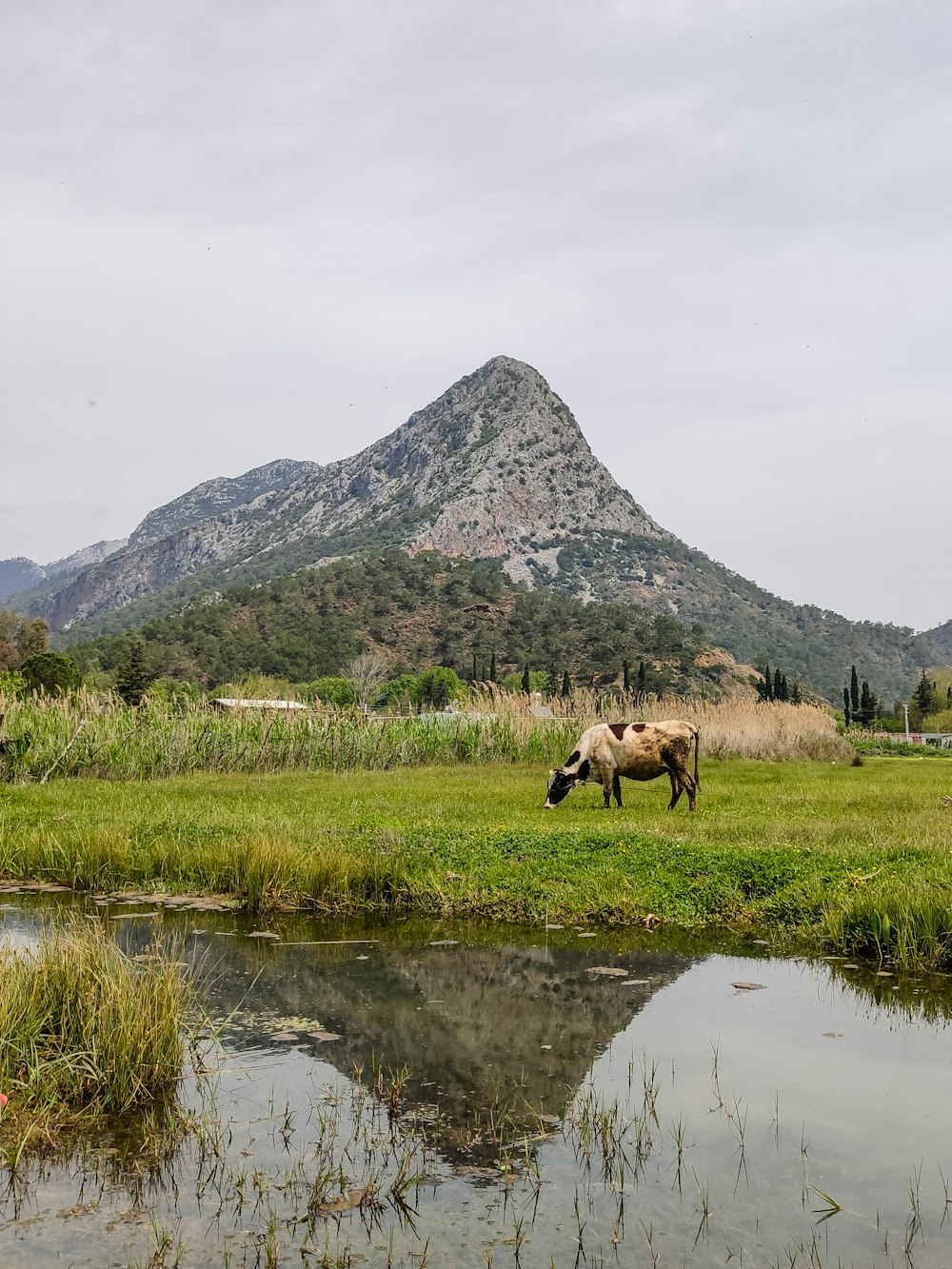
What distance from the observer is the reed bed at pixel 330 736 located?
2448 centimetres

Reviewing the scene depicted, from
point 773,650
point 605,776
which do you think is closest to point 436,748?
point 605,776

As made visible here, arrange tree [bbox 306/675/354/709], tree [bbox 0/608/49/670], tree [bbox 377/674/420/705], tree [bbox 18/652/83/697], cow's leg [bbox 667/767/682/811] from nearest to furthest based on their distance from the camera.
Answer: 1. cow's leg [bbox 667/767/682/811]
2. tree [bbox 18/652/83/697]
3. tree [bbox 0/608/49/670]
4. tree [bbox 306/675/354/709]
5. tree [bbox 377/674/420/705]

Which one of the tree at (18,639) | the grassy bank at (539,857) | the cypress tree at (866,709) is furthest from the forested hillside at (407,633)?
the grassy bank at (539,857)

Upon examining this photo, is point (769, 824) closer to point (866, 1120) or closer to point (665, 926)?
point (665, 926)

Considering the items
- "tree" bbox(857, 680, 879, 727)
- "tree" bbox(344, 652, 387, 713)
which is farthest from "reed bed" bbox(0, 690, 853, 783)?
"tree" bbox(344, 652, 387, 713)

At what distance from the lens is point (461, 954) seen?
9094 mm

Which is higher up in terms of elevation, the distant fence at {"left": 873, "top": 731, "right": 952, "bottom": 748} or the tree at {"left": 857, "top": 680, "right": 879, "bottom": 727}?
the tree at {"left": 857, "top": 680, "right": 879, "bottom": 727}

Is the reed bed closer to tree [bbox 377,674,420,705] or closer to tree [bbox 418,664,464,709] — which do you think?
tree [bbox 377,674,420,705]

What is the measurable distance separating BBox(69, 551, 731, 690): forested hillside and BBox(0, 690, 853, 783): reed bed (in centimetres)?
4349

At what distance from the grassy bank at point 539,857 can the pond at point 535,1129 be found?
132 cm

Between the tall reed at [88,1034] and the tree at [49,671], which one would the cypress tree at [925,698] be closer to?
the tree at [49,671]

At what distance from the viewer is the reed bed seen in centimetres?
2448

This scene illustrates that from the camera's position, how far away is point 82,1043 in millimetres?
5949

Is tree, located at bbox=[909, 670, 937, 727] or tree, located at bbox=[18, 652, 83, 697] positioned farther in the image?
tree, located at bbox=[909, 670, 937, 727]
